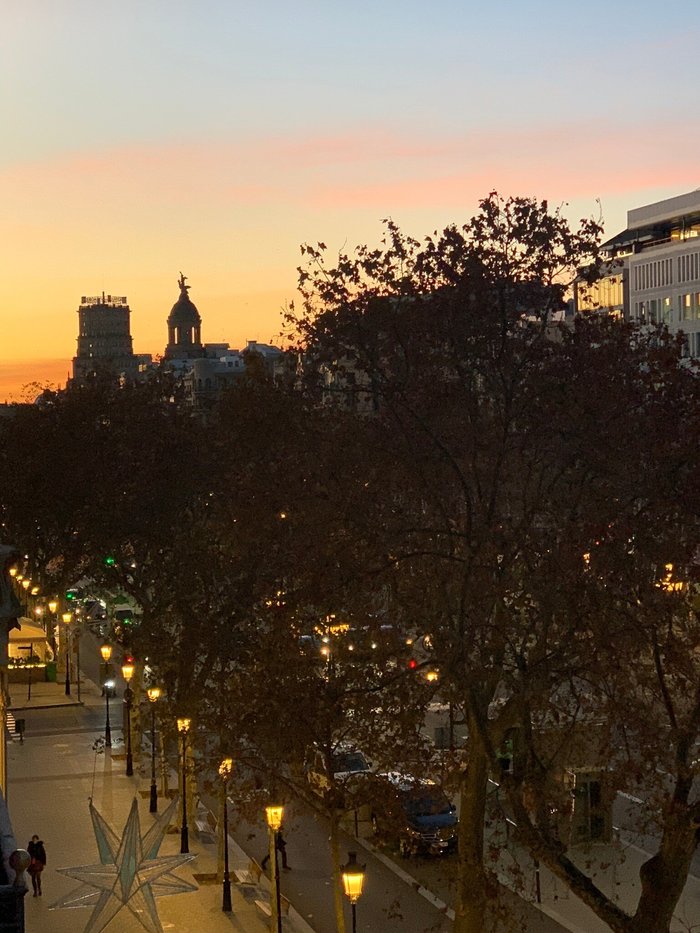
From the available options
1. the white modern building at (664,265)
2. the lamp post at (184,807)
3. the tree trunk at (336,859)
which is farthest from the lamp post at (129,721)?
the white modern building at (664,265)

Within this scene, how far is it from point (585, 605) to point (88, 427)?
1036 inches

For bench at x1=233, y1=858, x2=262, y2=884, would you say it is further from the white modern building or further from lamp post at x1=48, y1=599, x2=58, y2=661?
the white modern building

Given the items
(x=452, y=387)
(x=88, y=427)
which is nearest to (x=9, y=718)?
(x=88, y=427)

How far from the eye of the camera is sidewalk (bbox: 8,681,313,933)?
88.1 feet

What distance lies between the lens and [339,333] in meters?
20.9

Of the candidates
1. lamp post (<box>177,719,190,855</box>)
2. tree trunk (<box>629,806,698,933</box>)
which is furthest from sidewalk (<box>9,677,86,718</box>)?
tree trunk (<box>629,806,698,933</box>)

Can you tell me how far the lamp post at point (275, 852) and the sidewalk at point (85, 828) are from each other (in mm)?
2141

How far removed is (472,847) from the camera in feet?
64.6

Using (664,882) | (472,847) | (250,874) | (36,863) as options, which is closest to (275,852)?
(472,847)

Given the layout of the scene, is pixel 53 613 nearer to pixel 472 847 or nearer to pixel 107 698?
pixel 107 698

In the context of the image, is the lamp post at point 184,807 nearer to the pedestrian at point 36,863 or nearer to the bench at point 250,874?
the bench at point 250,874

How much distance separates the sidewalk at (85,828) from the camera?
26.9 m

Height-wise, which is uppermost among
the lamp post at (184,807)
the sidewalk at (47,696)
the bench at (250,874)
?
the lamp post at (184,807)

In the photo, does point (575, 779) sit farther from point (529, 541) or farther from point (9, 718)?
point (9, 718)
